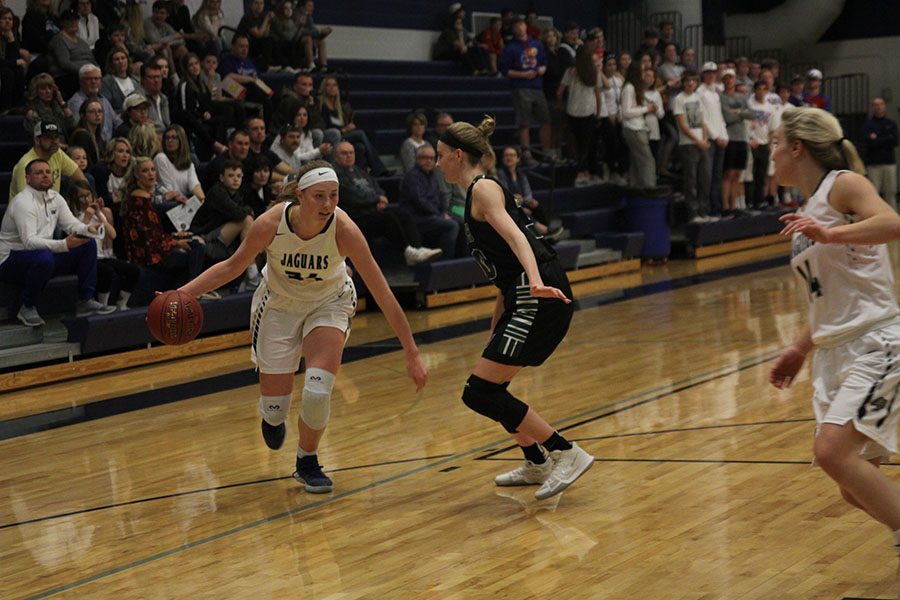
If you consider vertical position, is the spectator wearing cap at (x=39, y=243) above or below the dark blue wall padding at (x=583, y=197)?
above

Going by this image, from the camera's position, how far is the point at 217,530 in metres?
5.24

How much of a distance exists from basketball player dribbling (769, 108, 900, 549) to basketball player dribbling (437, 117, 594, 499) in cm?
131

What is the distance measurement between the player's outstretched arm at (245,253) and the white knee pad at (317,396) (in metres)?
0.56

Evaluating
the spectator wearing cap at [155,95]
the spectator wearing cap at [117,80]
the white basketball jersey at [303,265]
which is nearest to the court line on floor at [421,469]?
the white basketball jersey at [303,265]

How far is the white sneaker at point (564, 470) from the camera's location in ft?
17.7

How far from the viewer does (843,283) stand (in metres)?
3.96

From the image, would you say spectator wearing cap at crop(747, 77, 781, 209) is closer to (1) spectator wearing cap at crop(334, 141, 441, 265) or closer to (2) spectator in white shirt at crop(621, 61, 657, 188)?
(2) spectator in white shirt at crop(621, 61, 657, 188)

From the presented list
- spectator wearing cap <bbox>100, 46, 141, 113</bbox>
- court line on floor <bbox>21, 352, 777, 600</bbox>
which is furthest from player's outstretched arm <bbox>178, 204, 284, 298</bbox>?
spectator wearing cap <bbox>100, 46, 141, 113</bbox>

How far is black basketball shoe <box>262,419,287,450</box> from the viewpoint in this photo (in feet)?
19.5

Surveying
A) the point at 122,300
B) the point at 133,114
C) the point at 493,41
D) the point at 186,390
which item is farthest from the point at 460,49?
the point at 186,390

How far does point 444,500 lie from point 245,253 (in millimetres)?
1371

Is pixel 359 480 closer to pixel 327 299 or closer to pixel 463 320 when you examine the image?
pixel 327 299

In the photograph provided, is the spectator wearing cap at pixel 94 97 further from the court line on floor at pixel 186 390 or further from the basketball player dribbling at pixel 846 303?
the basketball player dribbling at pixel 846 303

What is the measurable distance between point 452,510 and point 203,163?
7344 mm
